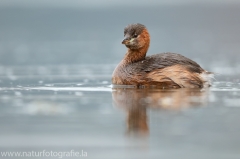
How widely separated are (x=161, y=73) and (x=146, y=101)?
76.4 inches

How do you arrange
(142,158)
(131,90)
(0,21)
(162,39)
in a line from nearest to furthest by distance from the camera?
(142,158)
(131,90)
(162,39)
(0,21)

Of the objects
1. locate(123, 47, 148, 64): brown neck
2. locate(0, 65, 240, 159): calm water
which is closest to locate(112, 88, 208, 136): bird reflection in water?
locate(0, 65, 240, 159): calm water

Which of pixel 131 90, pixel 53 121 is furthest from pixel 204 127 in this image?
pixel 131 90

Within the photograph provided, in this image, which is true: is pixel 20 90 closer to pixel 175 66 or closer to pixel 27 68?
pixel 175 66

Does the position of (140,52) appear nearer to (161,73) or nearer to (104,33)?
(161,73)

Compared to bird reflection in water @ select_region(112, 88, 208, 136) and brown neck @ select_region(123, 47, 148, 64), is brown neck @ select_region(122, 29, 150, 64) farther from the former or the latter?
bird reflection in water @ select_region(112, 88, 208, 136)

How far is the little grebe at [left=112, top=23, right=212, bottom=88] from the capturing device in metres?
10.6

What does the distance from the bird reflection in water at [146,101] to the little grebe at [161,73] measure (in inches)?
15.7

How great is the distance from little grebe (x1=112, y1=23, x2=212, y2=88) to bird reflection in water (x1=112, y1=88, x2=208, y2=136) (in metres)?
0.40

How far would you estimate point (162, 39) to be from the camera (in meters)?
28.6

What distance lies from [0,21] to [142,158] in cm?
3269

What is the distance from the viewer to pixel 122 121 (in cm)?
714

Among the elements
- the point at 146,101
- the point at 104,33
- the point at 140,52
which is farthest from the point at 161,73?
the point at 104,33

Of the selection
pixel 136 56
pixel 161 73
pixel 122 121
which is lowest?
pixel 122 121
